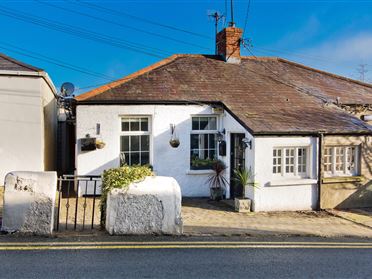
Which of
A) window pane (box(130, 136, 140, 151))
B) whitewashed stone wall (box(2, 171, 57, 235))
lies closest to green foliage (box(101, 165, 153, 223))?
whitewashed stone wall (box(2, 171, 57, 235))

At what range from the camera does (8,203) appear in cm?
680

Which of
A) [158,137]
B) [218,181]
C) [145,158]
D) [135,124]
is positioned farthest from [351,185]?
[135,124]

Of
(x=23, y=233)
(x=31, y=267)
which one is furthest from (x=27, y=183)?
(x=31, y=267)

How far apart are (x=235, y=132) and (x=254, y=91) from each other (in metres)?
2.58

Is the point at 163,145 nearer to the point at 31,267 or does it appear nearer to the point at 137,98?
the point at 137,98

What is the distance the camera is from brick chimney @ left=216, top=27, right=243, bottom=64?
16406 millimetres

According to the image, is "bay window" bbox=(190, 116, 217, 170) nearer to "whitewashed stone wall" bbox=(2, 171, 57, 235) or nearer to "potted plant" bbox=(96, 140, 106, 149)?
"potted plant" bbox=(96, 140, 106, 149)

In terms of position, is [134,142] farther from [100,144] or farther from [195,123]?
[195,123]

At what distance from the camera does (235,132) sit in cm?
1271

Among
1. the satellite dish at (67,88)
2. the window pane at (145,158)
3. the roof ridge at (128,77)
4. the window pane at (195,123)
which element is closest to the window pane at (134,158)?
the window pane at (145,158)

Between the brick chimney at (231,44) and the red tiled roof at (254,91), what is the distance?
35 cm

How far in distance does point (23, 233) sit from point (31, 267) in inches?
65.0

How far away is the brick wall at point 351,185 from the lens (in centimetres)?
1183

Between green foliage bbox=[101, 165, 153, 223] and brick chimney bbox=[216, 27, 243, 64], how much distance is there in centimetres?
1026
